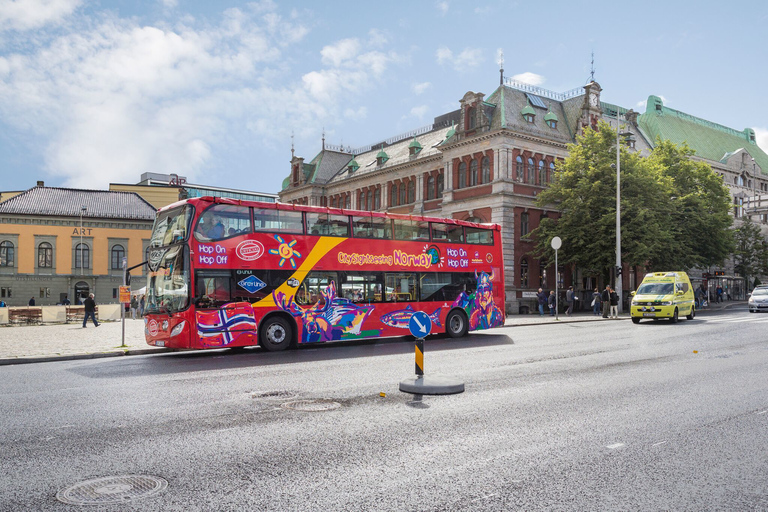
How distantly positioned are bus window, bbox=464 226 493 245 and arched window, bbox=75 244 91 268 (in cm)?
5261

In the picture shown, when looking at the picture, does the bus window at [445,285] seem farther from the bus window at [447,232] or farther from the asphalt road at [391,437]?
the asphalt road at [391,437]

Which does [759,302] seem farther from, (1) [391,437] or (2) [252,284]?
(1) [391,437]

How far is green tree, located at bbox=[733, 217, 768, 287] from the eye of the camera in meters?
66.7

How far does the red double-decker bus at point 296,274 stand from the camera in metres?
15.6

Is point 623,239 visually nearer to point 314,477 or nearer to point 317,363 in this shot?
point 317,363

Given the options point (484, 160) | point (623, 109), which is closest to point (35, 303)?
point (484, 160)

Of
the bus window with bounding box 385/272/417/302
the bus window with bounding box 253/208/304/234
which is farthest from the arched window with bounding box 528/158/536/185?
the bus window with bounding box 253/208/304/234

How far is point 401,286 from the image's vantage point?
19406 millimetres

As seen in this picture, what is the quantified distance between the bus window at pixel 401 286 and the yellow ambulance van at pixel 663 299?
12.3 meters

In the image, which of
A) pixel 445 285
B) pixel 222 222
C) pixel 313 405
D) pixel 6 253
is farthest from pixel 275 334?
pixel 6 253

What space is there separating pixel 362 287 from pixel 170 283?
5.48m

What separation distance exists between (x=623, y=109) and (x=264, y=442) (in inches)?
2457

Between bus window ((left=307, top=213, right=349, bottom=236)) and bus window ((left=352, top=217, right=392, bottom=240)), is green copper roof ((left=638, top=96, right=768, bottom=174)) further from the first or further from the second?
bus window ((left=307, top=213, right=349, bottom=236))

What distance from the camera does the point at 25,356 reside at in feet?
51.2
